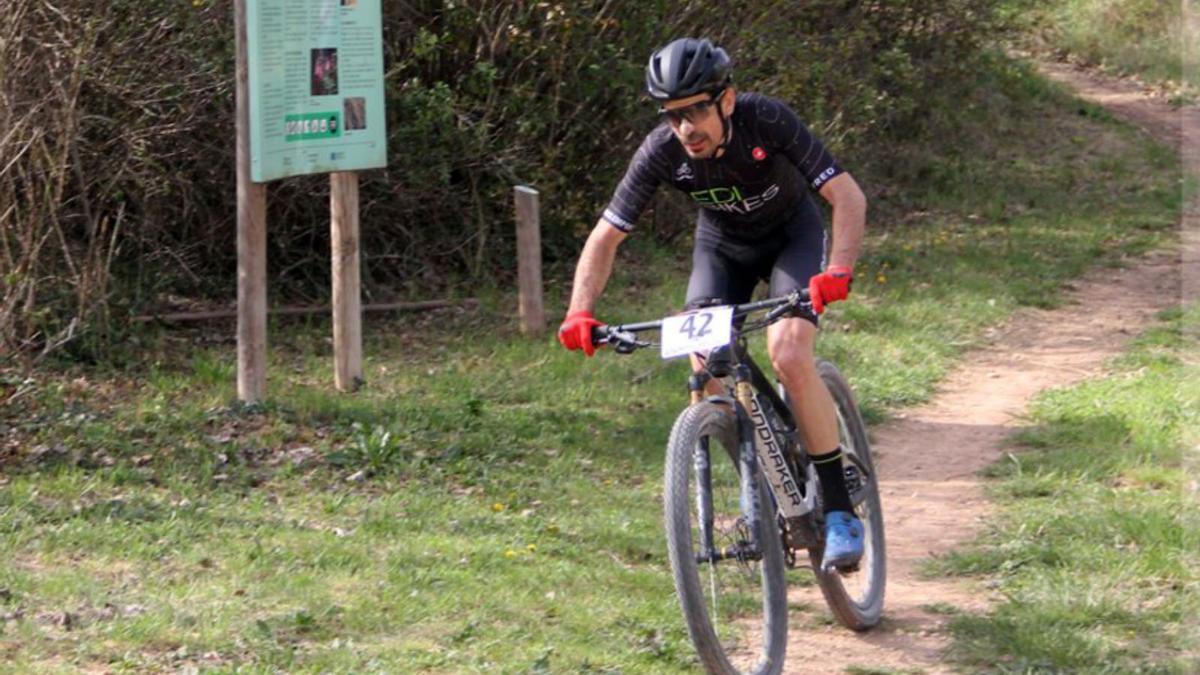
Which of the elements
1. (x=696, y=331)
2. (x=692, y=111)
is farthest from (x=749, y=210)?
(x=696, y=331)

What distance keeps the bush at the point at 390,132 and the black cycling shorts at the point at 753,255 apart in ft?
13.5

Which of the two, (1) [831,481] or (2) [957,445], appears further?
(2) [957,445]

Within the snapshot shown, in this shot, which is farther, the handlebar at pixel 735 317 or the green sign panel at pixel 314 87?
the green sign panel at pixel 314 87

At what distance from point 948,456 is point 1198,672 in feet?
10.4

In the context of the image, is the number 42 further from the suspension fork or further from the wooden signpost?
the wooden signpost

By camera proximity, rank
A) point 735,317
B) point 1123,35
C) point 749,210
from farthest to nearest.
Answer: point 1123,35 → point 749,210 → point 735,317

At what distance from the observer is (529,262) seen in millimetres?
11148

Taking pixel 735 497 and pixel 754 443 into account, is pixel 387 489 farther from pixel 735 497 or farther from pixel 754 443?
pixel 754 443

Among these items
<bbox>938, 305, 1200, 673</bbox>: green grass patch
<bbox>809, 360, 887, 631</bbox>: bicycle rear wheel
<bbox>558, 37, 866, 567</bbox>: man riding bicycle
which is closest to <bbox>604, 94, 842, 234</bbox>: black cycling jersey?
<bbox>558, 37, 866, 567</bbox>: man riding bicycle

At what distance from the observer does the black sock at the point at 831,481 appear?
5852 millimetres

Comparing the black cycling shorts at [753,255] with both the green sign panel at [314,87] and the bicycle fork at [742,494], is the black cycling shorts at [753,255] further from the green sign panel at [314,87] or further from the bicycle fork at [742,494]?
the green sign panel at [314,87]

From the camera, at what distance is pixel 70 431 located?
27.6 ft

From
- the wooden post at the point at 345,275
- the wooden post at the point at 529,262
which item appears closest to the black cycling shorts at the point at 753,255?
the wooden post at the point at 345,275

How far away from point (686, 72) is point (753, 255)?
34.2 inches
